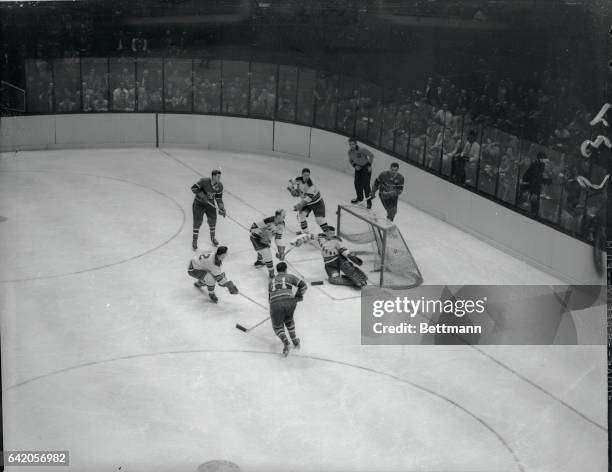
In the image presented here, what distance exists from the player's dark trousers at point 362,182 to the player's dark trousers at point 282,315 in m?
6.63

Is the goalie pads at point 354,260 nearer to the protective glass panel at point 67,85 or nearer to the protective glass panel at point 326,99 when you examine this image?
the protective glass panel at point 326,99

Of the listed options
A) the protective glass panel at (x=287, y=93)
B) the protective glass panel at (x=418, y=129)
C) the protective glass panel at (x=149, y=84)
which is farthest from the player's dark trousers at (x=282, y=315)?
the protective glass panel at (x=149, y=84)

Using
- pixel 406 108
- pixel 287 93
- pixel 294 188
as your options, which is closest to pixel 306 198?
pixel 294 188

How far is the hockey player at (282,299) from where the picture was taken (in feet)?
37.4

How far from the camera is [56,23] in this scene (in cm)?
2112

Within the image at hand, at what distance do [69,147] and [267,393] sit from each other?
42.5 ft

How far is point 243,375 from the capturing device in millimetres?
11188

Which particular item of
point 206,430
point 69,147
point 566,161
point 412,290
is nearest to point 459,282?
point 412,290

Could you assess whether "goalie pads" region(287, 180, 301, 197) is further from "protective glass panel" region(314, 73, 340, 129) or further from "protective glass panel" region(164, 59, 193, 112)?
"protective glass panel" region(164, 59, 193, 112)

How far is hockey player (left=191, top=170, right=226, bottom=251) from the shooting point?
1465cm

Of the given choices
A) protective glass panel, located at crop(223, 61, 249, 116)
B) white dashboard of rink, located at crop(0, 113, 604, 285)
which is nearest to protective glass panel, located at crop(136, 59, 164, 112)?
white dashboard of rink, located at crop(0, 113, 604, 285)

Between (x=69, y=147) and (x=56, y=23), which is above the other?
(x=56, y=23)

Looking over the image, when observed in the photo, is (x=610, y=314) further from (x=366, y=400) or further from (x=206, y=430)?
(x=206, y=430)

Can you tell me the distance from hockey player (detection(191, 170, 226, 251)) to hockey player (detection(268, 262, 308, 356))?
354 centimetres
